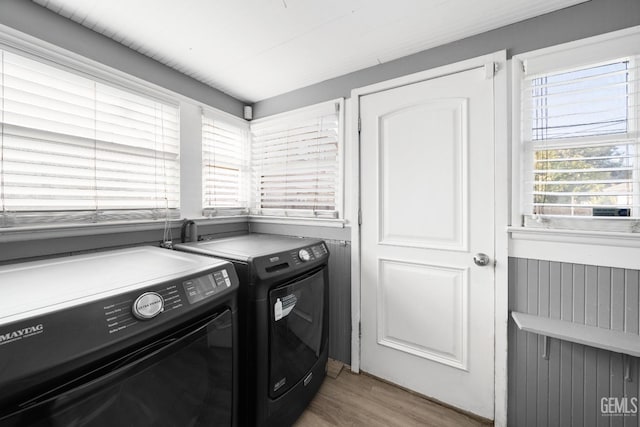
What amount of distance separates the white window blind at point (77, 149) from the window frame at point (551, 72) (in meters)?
2.23

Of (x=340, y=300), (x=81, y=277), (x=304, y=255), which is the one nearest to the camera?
(x=81, y=277)

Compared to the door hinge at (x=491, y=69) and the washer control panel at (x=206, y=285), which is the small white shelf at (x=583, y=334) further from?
the washer control panel at (x=206, y=285)

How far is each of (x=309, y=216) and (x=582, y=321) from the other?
1751 millimetres

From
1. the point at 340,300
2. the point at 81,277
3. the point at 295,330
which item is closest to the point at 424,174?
the point at 340,300

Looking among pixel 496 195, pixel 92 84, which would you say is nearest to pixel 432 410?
pixel 496 195

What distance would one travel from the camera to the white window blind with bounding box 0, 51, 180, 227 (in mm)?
1286

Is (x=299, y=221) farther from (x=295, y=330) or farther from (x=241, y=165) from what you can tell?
(x=295, y=330)

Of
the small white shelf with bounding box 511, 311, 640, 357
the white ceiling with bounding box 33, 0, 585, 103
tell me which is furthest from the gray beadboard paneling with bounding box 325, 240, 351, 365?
the white ceiling with bounding box 33, 0, 585, 103

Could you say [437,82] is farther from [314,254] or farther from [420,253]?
[314,254]

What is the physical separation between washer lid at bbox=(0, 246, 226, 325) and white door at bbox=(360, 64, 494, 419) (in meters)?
1.20

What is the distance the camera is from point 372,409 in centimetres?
168

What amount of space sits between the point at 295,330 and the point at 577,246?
1.55 meters

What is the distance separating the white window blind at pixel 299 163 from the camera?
7.09 ft

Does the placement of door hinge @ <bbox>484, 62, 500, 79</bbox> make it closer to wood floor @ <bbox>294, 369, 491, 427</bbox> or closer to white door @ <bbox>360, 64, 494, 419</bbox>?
white door @ <bbox>360, 64, 494, 419</bbox>
